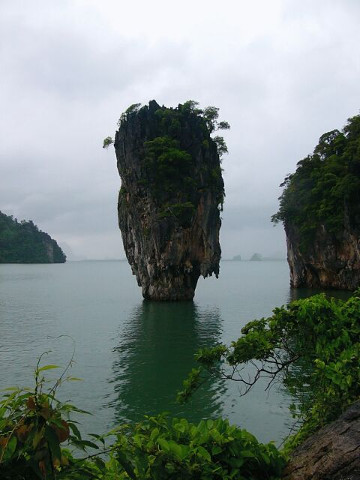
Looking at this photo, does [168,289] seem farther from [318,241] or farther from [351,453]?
[351,453]

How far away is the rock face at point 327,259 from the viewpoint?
40438 millimetres

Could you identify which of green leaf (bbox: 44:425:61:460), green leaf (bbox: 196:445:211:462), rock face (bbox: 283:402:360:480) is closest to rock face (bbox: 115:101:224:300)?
rock face (bbox: 283:402:360:480)

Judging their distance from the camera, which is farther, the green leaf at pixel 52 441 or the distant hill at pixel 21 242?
the distant hill at pixel 21 242

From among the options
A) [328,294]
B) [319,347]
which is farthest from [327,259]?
[319,347]

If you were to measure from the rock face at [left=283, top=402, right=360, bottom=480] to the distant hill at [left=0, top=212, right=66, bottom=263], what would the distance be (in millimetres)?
152956

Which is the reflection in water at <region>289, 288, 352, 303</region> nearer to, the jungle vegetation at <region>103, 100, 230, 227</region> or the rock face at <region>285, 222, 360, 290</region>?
the rock face at <region>285, 222, 360, 290</region>

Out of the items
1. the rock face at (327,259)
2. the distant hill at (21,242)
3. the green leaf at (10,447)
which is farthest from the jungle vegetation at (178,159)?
the distant hill at (21,242)

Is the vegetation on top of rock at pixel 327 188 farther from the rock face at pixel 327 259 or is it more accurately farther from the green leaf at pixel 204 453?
the green leaf at pixel 204 453

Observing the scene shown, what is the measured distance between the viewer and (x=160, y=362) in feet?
56.7

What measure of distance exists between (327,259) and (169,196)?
66.9 ft

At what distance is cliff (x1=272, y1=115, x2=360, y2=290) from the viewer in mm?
38406

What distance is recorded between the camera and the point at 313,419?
448 cm

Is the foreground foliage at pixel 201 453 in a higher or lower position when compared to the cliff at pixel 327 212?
lower

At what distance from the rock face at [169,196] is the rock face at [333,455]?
33.5m
